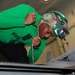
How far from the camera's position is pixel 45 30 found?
1101mm

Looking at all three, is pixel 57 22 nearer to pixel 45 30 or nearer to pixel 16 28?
pixel 45 30

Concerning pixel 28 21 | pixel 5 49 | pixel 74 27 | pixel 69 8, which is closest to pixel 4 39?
pixel 5 49

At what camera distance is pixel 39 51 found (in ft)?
3.96

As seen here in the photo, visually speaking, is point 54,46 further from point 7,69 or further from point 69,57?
point 7,69

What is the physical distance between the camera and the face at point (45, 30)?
3.57 ft

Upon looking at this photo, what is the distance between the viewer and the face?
1.09 m

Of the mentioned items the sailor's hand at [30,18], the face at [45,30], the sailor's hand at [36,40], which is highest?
the sailor's hand at [30,18]

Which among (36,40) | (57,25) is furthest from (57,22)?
(36,40)

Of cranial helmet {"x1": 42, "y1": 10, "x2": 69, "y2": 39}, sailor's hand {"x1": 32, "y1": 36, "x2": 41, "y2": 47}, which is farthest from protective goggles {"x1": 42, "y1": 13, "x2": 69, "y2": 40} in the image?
sailor's hand {"x1": 32, "y1": 36, "x2": 41, "y2": 47}

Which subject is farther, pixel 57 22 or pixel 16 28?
pixel 16 28

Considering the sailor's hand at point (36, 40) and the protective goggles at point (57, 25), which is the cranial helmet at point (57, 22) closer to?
the protective goggles at point (57, 25)

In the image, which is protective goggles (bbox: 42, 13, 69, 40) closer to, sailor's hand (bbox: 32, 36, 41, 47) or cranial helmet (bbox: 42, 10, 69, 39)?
cranial helmet (bbox: 42, 10, 69, 39)

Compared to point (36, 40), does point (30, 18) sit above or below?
above

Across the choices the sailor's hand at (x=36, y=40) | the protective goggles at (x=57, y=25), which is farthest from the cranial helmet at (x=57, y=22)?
the sailor's hand at (x=36, y=40)
